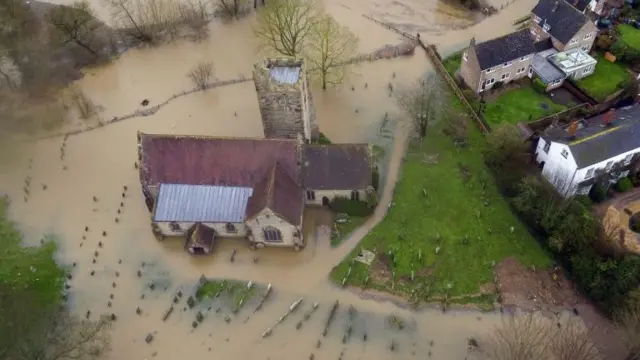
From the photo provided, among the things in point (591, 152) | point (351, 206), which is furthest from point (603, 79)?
point (351, 206)

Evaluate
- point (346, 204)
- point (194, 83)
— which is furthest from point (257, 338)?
point (194, 83)

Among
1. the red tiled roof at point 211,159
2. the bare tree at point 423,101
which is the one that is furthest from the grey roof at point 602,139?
the red tiled roof at point 211,159

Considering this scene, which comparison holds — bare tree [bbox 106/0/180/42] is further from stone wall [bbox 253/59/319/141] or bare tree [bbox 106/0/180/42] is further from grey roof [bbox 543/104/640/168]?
grey roof [bbox 543/104/640/168]

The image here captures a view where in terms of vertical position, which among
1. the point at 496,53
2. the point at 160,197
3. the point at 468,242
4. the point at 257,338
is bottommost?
the point at 257,338

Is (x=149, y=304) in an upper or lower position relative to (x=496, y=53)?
lower

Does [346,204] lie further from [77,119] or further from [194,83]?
[77,119]

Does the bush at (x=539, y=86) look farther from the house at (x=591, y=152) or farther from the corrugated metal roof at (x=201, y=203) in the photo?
the corrugated metal roof at (x=201, y=203)

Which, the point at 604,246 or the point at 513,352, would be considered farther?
the point at 604,246
